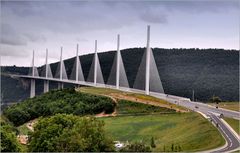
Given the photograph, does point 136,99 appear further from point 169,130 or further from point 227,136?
point 227,136

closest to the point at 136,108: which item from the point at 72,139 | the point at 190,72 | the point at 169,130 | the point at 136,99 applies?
the point at 136,99

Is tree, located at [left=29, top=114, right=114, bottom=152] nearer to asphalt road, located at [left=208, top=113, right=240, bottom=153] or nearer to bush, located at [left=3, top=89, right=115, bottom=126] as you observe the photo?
asphalt road, located at [left=208, top=113, right=240, bottom=153]

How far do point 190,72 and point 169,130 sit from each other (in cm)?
7157

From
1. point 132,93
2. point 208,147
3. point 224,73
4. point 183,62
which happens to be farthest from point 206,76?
point 208,147

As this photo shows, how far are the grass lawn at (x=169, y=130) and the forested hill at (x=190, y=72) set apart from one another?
144ft

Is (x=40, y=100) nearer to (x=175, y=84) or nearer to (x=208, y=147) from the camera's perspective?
(x=175, y=84)

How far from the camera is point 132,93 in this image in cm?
8125

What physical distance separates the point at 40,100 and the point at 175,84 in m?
33.4

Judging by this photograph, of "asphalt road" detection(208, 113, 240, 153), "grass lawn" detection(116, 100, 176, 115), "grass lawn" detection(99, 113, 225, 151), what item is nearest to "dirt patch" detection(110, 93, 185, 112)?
"grass lawn" detection(116, 100, 176, 115)

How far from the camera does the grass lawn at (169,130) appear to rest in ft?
135

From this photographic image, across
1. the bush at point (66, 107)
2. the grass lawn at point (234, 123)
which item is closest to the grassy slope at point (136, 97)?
the bush at point (66, 107)

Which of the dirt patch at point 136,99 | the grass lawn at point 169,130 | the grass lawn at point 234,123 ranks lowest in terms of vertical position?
the grass lawn at point 169,130

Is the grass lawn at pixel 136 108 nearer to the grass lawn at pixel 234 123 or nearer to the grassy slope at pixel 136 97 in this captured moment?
the grassy slope at pixel 136 97

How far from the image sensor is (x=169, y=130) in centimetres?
5250
